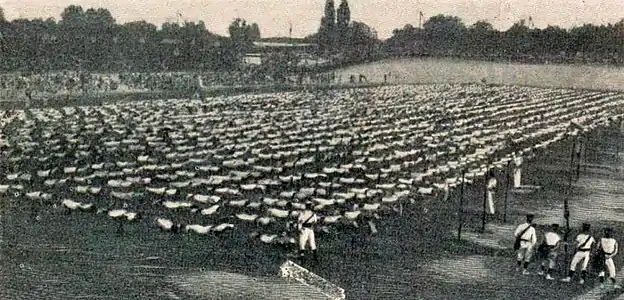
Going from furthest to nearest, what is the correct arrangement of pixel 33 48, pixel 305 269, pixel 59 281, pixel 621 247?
pixel 33 48, pixel 621 247, pixel 305 269, pixel 59 281

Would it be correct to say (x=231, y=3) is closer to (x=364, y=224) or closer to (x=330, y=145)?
(x=364, y=224)

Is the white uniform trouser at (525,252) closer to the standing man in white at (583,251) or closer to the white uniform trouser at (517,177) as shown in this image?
the standing man in white at (583,251)

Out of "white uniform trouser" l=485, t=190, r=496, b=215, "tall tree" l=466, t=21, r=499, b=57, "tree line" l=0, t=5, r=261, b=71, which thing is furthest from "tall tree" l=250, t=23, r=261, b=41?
"white uniform trouser" l=485, t=190, r=496, b=215

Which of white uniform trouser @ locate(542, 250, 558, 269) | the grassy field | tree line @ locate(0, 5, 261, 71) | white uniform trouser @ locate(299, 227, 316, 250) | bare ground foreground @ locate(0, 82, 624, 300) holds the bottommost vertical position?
bare ground foreground @ locate(0, 82, 624, 300)

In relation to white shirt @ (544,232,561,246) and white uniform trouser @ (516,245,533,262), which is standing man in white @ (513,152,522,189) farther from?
white shirt @ (544,232,561,246)

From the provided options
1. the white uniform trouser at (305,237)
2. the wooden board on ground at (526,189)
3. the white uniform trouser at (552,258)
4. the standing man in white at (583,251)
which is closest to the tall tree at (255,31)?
the white uniform trouser at (305,237)

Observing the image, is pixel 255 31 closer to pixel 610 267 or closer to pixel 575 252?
pixel 575 252

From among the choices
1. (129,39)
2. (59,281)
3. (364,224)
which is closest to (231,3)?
(364,224)

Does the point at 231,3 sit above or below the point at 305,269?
above
